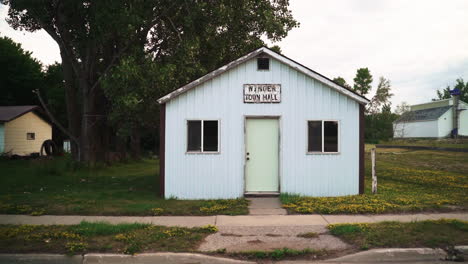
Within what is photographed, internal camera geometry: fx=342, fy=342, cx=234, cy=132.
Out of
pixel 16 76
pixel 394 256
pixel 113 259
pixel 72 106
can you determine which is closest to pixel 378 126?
pixel 72 106

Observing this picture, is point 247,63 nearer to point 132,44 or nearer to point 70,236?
point 70,236

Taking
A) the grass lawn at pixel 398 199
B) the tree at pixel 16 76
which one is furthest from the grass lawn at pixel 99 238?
the tree at pixel 16 76

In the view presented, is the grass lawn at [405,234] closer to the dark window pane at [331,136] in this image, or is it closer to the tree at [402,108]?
the dark window pane at [331,136]

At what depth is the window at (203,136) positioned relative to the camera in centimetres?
1140

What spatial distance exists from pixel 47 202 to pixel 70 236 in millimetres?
4290

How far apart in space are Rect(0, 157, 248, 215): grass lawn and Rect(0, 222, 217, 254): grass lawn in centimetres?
171

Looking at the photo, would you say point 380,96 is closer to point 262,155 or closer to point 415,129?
point 415,129

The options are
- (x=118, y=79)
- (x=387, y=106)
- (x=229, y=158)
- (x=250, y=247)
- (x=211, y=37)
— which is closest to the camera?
(x=250, y=247)

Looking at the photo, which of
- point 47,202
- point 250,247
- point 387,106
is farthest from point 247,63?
point 387,106

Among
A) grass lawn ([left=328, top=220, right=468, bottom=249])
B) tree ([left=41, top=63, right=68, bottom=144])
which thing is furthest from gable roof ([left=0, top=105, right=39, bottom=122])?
grass lawn ([left=328, top=220, right=468, bottom=249])

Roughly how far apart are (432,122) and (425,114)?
3.65 meters

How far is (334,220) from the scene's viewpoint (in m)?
8.20

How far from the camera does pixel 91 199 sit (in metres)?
10.9

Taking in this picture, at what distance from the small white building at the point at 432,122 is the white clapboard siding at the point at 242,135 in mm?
46826
